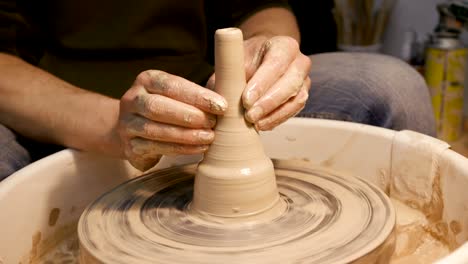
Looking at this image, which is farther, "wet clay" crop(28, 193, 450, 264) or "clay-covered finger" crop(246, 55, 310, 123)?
"wet clay" crop(28, 193, 450, 264)

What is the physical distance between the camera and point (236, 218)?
861mm

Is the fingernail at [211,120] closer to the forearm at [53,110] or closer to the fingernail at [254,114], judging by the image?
the fingernail at [254,114]

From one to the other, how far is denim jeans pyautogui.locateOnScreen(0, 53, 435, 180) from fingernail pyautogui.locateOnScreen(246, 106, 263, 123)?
0.44 m

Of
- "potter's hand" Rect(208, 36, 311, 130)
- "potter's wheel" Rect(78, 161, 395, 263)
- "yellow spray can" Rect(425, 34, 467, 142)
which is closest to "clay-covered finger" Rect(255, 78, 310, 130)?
"potter's hand" Rect(208, 36, 311, 130)

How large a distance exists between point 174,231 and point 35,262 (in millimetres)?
313

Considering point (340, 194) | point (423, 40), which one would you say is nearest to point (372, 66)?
point (340, 194)

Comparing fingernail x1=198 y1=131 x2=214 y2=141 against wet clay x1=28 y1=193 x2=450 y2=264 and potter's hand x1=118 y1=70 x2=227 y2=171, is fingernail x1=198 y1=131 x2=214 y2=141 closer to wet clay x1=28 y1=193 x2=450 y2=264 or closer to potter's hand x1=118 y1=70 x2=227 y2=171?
potter's hand x1=118 y1=70 x2=227 y2=171

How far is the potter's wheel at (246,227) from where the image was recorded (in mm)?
787

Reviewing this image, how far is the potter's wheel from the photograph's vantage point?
2.58ft

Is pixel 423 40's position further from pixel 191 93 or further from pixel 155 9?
pixel 191 93

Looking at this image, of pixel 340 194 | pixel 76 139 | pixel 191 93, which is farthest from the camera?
pixel 76 139

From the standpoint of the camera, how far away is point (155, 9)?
4.38ft

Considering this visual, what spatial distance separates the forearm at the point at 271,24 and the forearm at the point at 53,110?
1.46 ft

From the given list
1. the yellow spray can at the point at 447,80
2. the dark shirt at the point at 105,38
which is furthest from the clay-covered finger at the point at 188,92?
the yellow spray can at the point at 447,80
